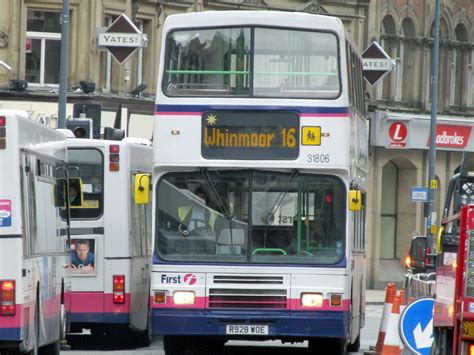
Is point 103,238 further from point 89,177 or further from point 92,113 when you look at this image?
point 92,113

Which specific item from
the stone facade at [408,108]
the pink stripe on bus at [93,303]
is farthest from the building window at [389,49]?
the pink stripe on bus at [93,303]

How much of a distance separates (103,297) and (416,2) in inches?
1277

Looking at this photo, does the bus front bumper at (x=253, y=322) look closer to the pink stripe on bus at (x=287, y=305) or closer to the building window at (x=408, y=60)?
the pink stripe on bus at (x=287, y=305)

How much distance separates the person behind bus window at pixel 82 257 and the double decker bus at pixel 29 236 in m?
3.52

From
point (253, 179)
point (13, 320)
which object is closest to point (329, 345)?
point (253, 179)

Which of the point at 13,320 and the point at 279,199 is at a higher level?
the point at 279,199

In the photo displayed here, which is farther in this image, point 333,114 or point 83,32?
point 83,32

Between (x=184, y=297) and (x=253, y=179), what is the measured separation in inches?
63.1

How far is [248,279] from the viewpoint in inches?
806

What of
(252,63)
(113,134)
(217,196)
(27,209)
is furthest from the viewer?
(113,134)

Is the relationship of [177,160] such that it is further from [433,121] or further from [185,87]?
Result: [433,121]

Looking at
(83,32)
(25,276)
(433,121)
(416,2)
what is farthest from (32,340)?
(416,2)

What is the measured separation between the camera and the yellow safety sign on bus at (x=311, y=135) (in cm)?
2067

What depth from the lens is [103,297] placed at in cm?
2427
